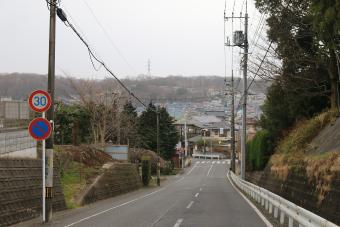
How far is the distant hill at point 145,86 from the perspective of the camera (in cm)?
2116

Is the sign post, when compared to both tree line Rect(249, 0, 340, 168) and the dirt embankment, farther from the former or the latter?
tree line Rect(249, 0, 340, 168)

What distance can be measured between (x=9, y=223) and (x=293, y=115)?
974 inches

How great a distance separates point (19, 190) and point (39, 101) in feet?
9.53

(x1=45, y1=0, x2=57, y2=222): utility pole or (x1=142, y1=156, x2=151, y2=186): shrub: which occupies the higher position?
(x1=45, y1=0, x2=57, y2=222): utility pole

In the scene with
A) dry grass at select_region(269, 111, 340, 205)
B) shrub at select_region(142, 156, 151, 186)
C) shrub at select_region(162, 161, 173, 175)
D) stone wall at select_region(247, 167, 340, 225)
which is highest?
dry grass at select_region(269, 111, 340, 205)

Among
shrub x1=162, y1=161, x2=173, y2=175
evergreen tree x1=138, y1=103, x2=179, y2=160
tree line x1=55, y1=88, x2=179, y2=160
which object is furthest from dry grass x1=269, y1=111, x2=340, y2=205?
shrub x1=162, y1=161, x2=173, y2=175

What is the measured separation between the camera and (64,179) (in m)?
28.1

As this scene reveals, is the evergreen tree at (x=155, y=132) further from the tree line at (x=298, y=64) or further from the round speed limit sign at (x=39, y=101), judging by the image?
the round speed limit sign at (x=39, y=101)

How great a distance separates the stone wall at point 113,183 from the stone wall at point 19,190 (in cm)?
611

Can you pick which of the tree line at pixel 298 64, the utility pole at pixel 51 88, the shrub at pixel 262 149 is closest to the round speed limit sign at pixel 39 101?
the utility pole at pixel 51 88

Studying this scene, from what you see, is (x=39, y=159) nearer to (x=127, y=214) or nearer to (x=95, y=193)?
(x=127, y=214)

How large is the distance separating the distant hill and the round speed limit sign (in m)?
4.90

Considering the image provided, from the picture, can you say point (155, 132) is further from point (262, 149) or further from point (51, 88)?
point (51, 88)

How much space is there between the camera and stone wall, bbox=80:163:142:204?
2644 cm
